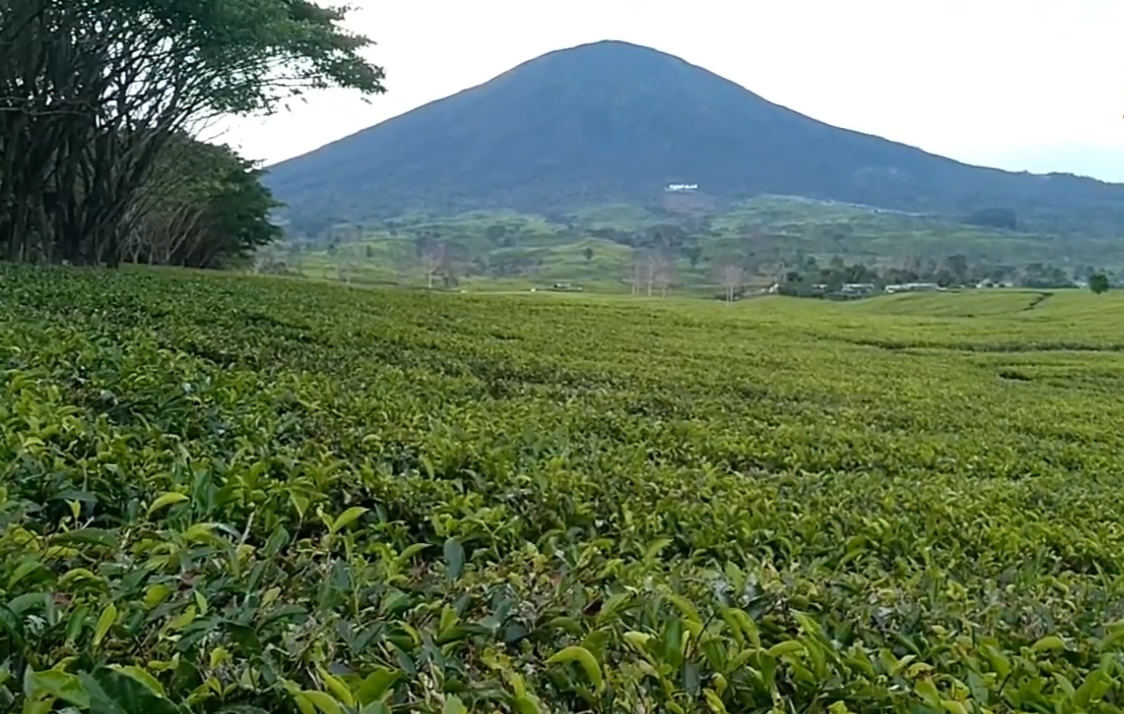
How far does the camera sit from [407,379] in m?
5.69

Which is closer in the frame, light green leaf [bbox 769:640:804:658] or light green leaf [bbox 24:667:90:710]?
light green leaf [bbox 24:667:90:710]

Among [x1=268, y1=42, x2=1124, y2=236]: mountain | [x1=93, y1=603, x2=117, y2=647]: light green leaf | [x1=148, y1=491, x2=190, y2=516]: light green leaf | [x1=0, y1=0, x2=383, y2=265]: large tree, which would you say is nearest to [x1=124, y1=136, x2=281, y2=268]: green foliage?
[x1=0, y1=0, x2=383, y2=265]: large tree

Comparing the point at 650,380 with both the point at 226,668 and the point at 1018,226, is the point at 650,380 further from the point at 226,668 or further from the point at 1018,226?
the point at 1018,226

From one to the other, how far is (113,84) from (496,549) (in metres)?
16.5

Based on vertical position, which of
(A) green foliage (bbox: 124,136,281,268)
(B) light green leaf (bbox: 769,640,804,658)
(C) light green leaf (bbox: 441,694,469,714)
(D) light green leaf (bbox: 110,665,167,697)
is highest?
(A) green foliage (bbox: 124,136,281,268)

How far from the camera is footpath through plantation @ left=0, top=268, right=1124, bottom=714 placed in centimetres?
148

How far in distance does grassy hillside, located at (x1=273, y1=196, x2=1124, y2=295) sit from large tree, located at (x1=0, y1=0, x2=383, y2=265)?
3417 centimetres

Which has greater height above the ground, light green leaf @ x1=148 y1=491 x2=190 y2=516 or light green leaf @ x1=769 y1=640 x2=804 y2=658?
light green leaf @ x1=148 y1=491 x2=190 y2=516

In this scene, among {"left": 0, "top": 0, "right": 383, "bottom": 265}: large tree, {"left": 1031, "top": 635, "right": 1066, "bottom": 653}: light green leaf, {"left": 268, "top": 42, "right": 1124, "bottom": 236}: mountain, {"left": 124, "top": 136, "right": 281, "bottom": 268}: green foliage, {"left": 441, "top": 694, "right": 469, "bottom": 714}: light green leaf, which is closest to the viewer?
{"left": 441, "top": 694, "right": 469, "bottom": 714}: light green leaf

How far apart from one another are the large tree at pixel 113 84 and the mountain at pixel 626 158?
8663 cm

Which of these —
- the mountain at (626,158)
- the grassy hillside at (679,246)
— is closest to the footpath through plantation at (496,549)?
the grassy hillside at (679,246)

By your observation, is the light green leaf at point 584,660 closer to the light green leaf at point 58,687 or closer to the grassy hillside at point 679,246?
the light green leaf at point 58,687

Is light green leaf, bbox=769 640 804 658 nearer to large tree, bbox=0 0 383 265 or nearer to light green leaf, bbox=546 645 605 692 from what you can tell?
light green leaf, bbox=546 645 605 692

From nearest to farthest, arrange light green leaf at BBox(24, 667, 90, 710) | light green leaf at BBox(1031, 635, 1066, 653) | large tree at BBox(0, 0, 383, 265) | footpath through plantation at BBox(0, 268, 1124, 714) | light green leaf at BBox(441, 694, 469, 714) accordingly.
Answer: light green leaf at BBox(24, 667, 90, 710), light green leaf at BBox(441, 694, 469, 714), footpath through plantation at BBox(0, 268, 1124, 714), light green leaf at BBox(1031, 635, 1066, 653), large tree at BBox(0, 0, 383, 265)
